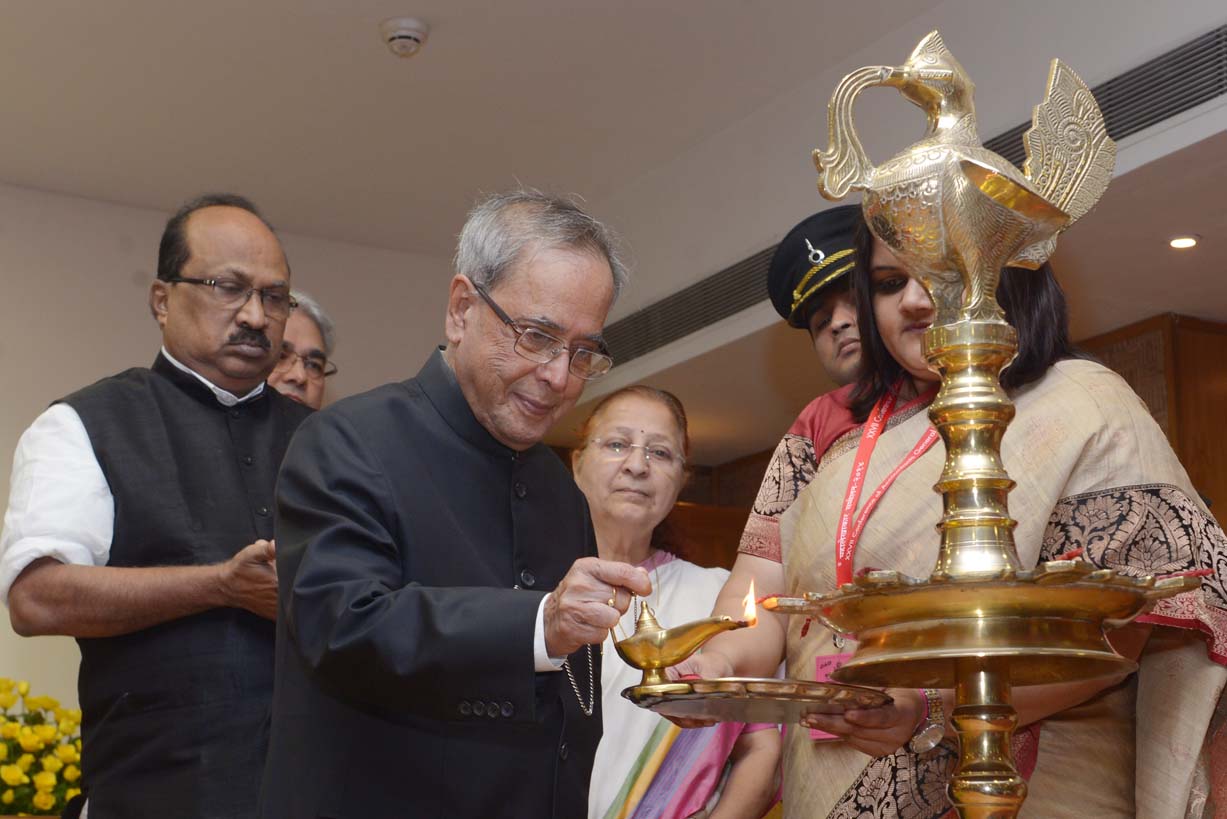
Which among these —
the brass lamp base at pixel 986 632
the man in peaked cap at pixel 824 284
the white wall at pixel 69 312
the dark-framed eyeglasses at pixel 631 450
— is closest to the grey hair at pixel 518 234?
the brass lamp base at pixel 986 632

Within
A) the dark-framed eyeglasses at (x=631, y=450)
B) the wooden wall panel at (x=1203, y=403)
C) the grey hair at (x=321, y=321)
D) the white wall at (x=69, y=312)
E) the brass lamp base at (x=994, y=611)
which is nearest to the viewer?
the brass lamp base at (x=994, y=611)

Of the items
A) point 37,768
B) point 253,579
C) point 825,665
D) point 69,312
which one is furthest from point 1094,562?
point 69,312

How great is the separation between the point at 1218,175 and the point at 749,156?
218cm

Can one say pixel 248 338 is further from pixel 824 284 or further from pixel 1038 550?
pixel 1038 550

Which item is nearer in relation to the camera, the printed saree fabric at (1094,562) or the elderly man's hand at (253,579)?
the printed saree fabric at (1094,562)

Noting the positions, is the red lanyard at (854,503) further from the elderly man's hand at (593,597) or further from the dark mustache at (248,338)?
the dark mustache at (248,338)

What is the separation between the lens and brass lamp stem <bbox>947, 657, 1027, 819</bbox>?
1244mm

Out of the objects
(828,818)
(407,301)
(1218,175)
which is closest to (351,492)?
(828,818)

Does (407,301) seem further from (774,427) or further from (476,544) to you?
(476,544)

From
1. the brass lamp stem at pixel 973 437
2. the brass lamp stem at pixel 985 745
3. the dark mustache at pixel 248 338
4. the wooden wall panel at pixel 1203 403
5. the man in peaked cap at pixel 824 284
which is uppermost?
the wooden wall panel at pixel 1203 403

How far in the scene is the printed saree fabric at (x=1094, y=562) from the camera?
1.66 m

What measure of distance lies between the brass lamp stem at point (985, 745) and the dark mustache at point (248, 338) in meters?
1.63

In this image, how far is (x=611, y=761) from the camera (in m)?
2.70

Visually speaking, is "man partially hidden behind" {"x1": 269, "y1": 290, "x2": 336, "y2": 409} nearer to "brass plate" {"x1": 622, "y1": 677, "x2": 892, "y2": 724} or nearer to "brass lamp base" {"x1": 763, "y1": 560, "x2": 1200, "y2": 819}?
"brass plate" {"x1": 622, "y1": 677, "x2": 892, "y2": 724}
